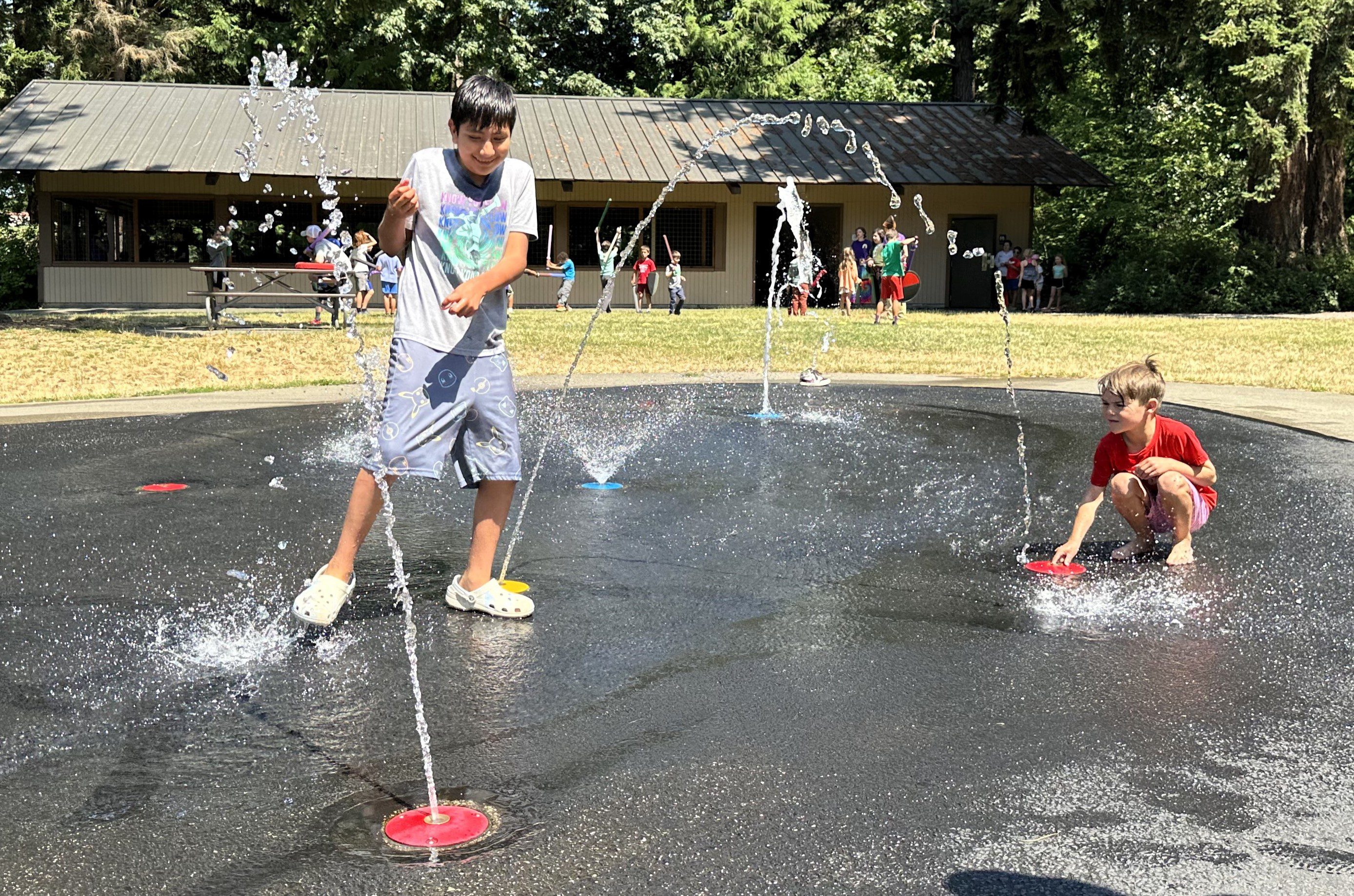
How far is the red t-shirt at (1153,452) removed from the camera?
553 centimetres

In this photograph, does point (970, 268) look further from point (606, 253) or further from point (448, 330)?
point (448, 330)

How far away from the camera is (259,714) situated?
372 cm

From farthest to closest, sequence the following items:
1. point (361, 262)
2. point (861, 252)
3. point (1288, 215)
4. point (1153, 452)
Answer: point (861, 252) → point (1288, 215) → point (361, 262) → point (1153, 452)

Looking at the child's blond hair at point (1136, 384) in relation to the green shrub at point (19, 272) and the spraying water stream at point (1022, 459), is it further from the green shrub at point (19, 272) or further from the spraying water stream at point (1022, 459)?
the green shrub at point (19, 272)

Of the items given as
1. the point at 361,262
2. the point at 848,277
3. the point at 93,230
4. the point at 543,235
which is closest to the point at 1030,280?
the point at 848,277

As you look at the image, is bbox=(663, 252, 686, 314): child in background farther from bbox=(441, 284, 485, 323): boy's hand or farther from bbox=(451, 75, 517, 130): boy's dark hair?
bbox=(441, 284, 485, 323): boy's hand

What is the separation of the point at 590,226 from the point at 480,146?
2835 centimetres

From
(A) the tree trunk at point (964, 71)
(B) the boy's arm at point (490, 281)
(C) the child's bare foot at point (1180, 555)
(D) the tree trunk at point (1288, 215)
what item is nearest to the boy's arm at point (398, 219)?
(B) the boy's arm at point (490, 281)

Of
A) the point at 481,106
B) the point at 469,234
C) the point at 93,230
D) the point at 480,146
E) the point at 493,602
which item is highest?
the point at 93,230

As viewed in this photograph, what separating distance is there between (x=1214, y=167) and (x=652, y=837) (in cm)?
3649

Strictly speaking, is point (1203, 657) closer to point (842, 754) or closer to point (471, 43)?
point (842, 754)

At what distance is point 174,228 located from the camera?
101 ft

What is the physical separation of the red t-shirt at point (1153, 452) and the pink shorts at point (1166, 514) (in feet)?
0.39

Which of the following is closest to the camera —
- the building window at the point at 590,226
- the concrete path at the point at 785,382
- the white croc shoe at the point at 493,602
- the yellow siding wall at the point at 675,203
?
the white croc shoe at the point at 493,602
